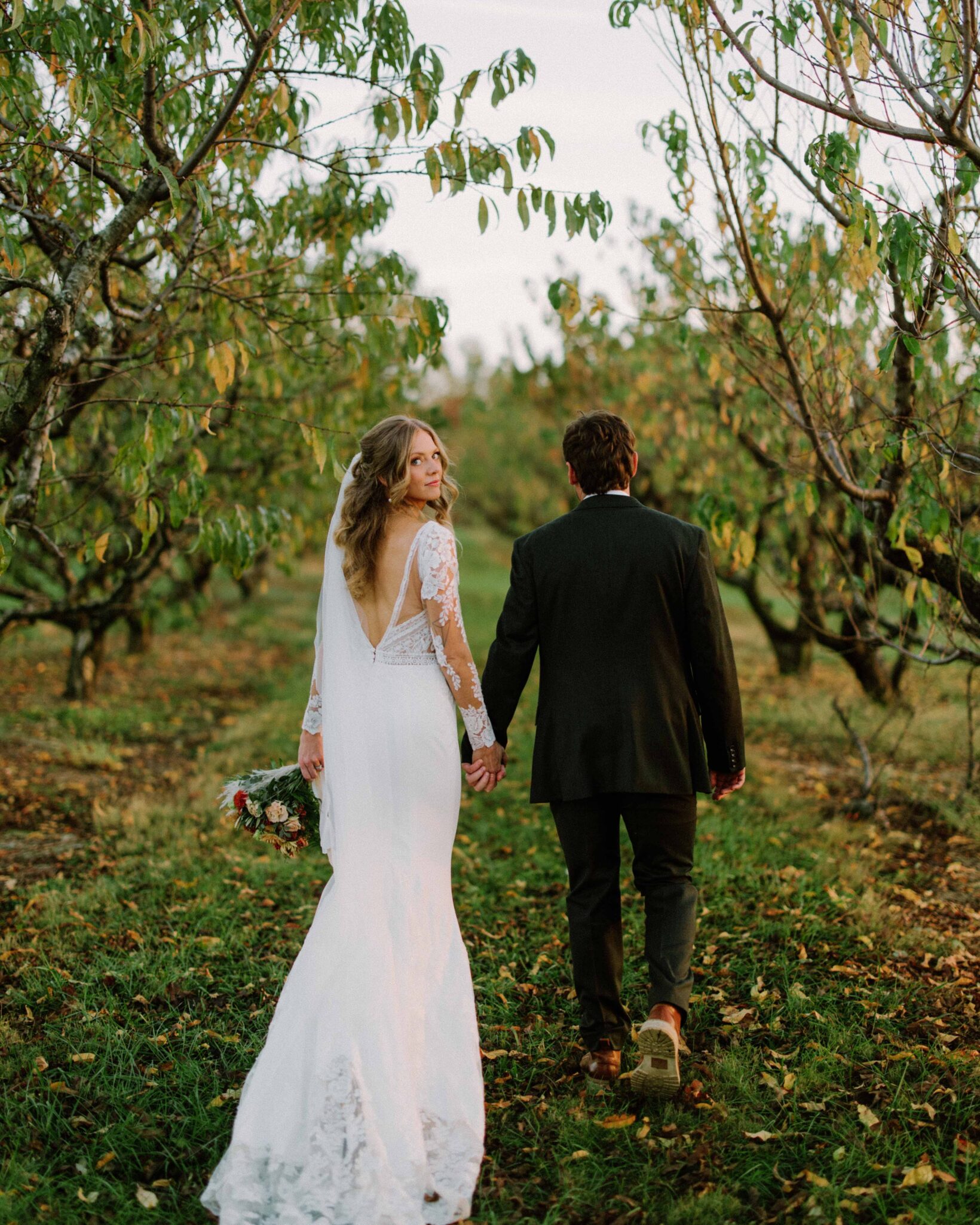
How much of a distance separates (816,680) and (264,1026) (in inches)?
380

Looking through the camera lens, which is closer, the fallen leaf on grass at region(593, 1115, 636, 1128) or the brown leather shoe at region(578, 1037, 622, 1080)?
the fallen leaf on grass at region(593, 1115, 636, 1128)

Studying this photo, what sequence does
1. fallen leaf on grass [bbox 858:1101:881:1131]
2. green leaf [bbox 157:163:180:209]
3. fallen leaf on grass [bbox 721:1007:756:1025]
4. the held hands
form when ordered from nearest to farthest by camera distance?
fallen leaf on grass [bbox 858:1101:881:1131], the held hands, green leaf [bbox 157:163:180:209], fallen leaf on grass [bbox 721:1007:756:1025]

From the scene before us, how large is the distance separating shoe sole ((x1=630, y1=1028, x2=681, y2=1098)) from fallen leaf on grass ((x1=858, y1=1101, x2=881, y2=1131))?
596 mm

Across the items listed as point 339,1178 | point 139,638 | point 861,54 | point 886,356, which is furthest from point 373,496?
point 139,638

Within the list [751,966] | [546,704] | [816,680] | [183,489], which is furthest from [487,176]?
[816,680]

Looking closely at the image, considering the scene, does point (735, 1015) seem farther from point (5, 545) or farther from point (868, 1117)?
point (5, 545)

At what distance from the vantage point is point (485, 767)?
3531mm

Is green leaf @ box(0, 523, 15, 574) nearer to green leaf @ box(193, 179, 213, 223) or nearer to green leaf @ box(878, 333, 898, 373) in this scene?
green leaf @ box(193, 179, 213, 223)

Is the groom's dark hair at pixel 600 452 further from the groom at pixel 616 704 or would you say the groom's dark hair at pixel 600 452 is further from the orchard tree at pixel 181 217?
the orchard tree at pixel 181 217

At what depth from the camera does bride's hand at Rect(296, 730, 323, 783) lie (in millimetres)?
3689

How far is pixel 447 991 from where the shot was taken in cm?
324

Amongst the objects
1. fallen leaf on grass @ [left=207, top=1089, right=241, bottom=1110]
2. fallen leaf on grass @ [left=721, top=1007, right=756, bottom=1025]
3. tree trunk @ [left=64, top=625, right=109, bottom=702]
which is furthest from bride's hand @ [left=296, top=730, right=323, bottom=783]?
tree trunk @ [left=64, top=625, right=109, bottom=702]

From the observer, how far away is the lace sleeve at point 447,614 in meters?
3.39

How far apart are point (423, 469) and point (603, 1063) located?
2.21 meters
